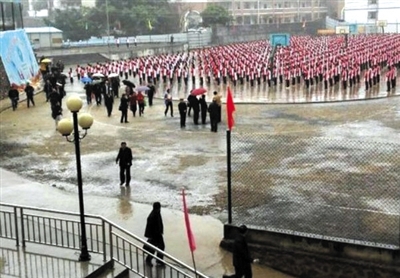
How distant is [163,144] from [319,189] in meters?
7.83

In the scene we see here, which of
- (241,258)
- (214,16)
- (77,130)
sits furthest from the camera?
(214,16)

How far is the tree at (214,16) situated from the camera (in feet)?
291

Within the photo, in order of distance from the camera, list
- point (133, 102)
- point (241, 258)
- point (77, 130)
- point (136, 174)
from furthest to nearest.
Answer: point (133, 102)
point (136, 174)
point (77, 130)
point (241, 258)

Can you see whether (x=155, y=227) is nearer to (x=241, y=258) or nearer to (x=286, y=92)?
(x=241, y=258)

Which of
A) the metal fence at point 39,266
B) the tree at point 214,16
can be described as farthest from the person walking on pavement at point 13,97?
the tree at point 214,16

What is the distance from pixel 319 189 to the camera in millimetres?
12609

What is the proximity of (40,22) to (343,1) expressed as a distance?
202ft

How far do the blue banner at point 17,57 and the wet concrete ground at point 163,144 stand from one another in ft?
14.4

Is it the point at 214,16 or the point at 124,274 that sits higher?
the point at 214,16

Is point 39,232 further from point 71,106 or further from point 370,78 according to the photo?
point 370,78

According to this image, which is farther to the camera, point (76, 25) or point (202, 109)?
point (76, 25)

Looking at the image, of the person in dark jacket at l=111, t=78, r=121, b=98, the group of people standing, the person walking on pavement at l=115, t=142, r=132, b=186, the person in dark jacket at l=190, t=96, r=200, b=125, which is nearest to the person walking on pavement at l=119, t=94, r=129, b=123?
the group of people standing

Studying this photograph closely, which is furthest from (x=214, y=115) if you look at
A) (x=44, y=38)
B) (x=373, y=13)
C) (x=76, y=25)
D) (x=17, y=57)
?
(x=373, y=13)

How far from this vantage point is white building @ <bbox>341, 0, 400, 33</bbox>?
99.1 metres
